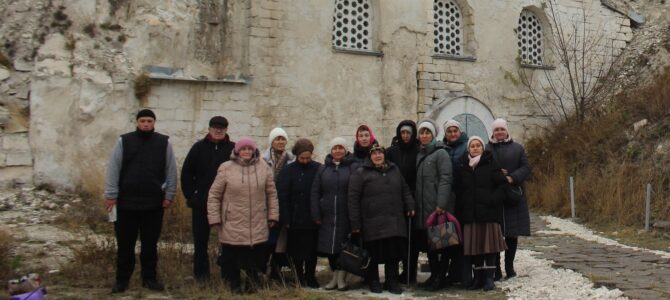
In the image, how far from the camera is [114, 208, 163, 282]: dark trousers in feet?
24.1

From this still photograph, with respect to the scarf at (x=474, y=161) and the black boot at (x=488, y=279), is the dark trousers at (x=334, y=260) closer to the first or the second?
the black boot at (x=488, y=279)

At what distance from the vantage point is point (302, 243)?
763 centimetres

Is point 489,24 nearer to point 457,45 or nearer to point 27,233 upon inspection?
point 457,45

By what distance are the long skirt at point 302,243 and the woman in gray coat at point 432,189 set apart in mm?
1092

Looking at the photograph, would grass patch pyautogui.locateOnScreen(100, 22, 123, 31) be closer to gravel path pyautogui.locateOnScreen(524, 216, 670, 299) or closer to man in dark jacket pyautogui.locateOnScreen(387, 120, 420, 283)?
man in dark jacket pyautogui.locateOnScreen(387, 120, 420, 283)

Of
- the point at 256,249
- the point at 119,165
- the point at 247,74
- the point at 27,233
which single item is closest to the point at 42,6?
the point at 247,74

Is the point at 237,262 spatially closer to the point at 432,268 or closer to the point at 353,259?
the point at 353,259

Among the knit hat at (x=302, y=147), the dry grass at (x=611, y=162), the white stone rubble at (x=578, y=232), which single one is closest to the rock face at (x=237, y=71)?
the dry grass at (x=611, y=162)

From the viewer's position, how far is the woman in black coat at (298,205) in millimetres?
7629

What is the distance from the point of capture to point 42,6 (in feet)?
43.5

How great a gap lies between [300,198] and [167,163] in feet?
4.65

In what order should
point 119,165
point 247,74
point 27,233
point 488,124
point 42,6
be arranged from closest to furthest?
point 119,165 < point 27,233 < point 42,6 < point 247,74 < point 488,124

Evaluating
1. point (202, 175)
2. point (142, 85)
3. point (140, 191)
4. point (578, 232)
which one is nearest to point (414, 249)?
point (202, 175)

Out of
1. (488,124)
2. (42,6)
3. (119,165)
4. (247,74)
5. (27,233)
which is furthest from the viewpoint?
(488,124)
